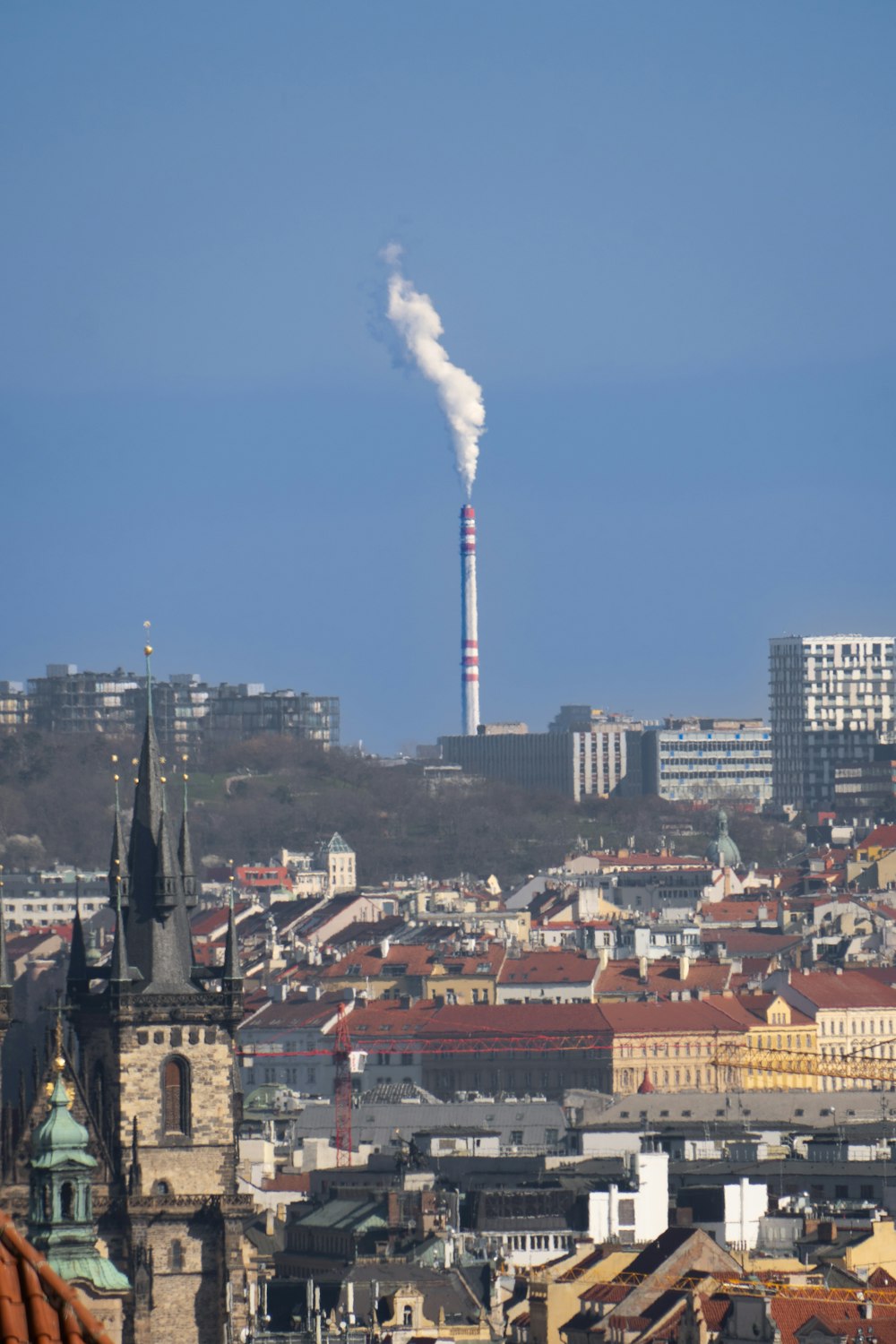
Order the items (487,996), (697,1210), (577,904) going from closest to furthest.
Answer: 1. (697,1210)
2. (487,996)
3. (577,904)

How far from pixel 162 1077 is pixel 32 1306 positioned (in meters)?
44.1

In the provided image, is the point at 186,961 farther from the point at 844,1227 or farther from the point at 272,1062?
the point at 272,1062

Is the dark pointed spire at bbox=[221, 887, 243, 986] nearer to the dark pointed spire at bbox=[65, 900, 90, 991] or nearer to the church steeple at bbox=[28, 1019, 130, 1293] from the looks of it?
the dark pointed spire at bbox=[65, 900, 90, 991]

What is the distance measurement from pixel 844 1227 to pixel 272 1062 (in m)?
59.8

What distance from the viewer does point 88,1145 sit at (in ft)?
154

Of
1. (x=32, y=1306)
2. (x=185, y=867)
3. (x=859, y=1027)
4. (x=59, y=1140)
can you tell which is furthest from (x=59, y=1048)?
(x=859, y=1027)

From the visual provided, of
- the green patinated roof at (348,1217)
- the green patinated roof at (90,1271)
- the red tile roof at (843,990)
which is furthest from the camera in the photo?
the red tile roof at (843,990)

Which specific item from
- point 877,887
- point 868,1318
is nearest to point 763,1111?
point 868,1318

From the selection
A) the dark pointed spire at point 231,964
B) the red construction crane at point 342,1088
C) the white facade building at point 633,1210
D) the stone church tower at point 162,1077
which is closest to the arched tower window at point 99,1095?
the stone church tower at point 162,1077

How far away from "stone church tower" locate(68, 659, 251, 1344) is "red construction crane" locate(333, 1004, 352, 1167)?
4269cm

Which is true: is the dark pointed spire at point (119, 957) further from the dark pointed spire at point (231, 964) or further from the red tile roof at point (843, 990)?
the red tile roof at point (843, 990)

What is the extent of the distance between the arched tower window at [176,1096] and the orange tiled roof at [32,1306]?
43.9 metres

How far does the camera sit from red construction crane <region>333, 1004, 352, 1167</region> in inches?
3754

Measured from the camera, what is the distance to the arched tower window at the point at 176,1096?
161ft
